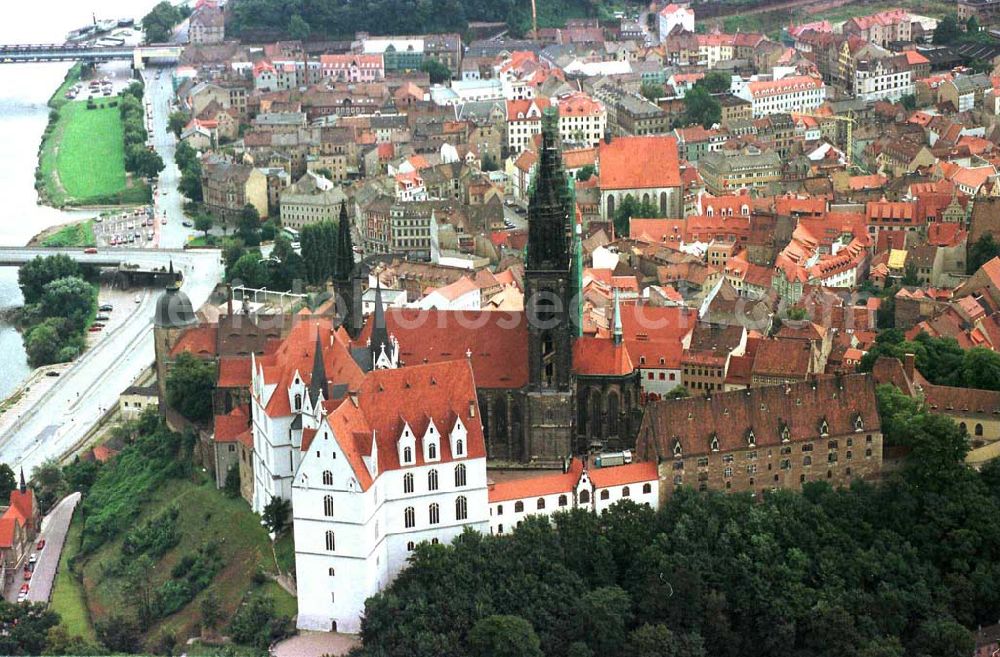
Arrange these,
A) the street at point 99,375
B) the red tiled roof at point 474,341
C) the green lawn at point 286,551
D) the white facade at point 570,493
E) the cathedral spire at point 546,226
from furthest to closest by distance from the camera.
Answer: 1. the street at point 99,375
2. the red tiled roof at point 474,341
3. the cathedral spire at point 546,226
4. the green lawn at point 286,551
5. the white facade at point 570,493

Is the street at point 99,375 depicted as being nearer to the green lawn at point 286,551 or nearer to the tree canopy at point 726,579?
the green lawn at point 286,551

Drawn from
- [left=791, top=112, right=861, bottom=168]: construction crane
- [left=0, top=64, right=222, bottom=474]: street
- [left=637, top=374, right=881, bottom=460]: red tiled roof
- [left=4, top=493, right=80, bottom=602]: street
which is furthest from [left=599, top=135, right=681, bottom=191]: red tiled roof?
[left=637, top=374, right=881, bottom=460]: red tiled roof

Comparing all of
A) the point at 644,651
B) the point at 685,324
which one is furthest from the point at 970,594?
the point at 685,324

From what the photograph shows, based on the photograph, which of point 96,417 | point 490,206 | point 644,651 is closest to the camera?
point 644,651

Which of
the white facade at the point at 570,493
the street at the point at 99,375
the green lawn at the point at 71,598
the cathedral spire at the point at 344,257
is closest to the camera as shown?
the white facade at the point at 570,493

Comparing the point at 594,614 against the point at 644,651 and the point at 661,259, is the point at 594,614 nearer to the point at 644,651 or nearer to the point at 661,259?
the point at 644,651

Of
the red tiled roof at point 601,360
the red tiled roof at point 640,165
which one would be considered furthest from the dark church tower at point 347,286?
the red tiled roof at point 640,165

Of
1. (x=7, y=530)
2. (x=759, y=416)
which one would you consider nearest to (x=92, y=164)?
(x=7, y=530)

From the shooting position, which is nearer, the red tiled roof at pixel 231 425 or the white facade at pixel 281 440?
the white facade at pixel 281 440
